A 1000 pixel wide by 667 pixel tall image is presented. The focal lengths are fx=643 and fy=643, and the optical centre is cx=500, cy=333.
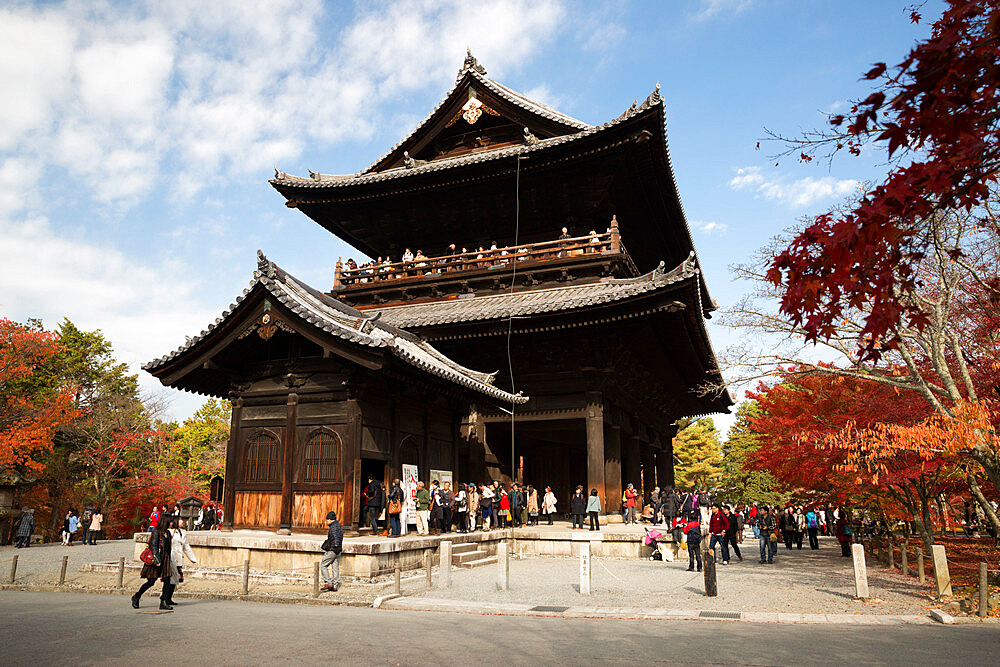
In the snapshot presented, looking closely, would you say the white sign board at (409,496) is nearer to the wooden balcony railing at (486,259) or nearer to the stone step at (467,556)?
the stone step at (467,556)

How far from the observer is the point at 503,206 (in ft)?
78.2

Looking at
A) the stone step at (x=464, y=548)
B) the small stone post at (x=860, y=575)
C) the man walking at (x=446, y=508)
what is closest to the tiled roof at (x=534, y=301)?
the man walking at (x=446, y=508)

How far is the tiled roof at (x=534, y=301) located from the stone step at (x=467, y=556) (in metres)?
6.62

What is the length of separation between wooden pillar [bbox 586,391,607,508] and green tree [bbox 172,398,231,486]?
33472mm

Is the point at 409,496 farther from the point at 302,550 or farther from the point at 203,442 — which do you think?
the point at 203,442

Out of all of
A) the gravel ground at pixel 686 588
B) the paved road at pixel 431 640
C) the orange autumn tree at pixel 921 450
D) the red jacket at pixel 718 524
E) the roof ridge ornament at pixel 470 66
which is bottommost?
the gravel ground at pixel 686 588

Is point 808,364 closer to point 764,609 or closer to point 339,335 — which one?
point 764,609

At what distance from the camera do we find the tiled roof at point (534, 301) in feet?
57.6

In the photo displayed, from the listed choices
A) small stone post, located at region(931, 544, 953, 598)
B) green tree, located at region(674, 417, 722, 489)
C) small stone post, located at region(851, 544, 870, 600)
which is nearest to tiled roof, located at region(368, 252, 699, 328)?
small stone post, located at region(851, 544, 870, 600)

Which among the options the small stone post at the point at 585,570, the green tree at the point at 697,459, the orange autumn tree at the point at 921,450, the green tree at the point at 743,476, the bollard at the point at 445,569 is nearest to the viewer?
the orange autumn tree at the point at 921,450

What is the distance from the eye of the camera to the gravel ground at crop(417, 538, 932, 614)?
11141 mm

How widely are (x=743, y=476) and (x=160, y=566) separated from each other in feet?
168

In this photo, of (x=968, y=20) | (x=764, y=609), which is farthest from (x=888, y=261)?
(x=764, y=609)

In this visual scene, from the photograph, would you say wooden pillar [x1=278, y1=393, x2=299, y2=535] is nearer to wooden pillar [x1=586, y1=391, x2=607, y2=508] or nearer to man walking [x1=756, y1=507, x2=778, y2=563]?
wooden pillar [x1=586, y1=391, x2=607, y2=508]
